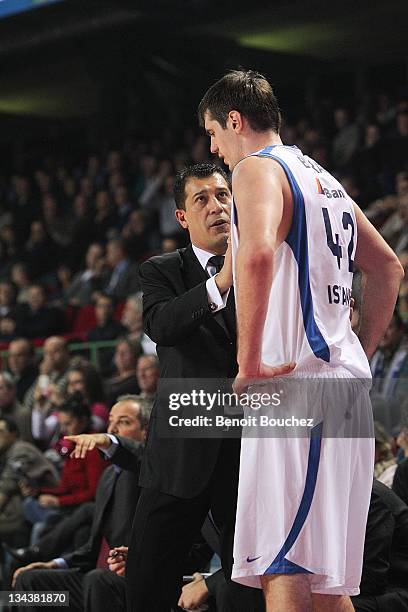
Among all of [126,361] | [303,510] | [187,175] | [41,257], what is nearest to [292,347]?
[303,510]

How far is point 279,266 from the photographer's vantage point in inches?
108

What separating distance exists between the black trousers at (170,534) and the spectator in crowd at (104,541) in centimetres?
151

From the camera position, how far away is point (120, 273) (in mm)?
11758

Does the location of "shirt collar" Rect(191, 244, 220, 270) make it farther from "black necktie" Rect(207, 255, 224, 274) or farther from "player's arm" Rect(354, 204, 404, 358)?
"player's arm" Rect(354, 204, 404, 358)

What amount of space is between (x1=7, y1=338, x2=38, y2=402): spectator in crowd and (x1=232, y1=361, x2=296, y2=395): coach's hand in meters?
7.58

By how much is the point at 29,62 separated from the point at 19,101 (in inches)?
119

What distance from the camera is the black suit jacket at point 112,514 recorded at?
4.95 m

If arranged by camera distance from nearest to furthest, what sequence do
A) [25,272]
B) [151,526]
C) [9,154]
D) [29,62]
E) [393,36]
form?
[151,526], [25,272], [393,36], [29,62], [9,154]

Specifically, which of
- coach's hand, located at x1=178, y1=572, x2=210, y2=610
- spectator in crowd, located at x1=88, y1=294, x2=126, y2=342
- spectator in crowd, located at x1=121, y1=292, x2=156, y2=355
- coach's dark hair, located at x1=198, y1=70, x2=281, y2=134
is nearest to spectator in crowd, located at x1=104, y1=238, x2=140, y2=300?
spectator in crowd, located at x1=88, y1=294, x2=126, y2=342

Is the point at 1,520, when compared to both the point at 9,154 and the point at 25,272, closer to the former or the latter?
the point at 25,272

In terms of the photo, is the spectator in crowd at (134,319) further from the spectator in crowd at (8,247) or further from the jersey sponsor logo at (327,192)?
the jersey sponsor logo at (327,192)

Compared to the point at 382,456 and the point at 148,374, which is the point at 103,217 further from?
the point at 382,456

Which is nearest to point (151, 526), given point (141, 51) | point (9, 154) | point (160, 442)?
point (160, 442)

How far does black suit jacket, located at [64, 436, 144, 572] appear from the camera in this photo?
4.95 m
